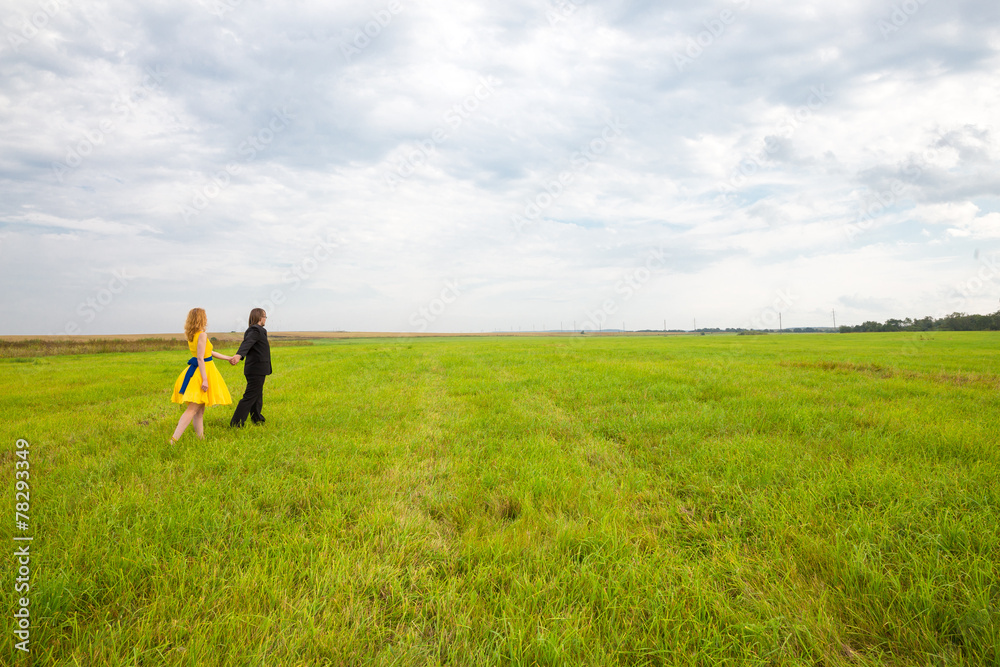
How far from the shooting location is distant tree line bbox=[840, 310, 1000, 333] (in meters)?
83.9

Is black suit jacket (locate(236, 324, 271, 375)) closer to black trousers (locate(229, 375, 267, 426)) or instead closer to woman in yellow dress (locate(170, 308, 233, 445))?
black trousers (locate(229, 375, 267, 426))

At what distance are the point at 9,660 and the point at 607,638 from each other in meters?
3.30

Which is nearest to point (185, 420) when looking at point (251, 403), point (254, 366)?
point (251, 403)

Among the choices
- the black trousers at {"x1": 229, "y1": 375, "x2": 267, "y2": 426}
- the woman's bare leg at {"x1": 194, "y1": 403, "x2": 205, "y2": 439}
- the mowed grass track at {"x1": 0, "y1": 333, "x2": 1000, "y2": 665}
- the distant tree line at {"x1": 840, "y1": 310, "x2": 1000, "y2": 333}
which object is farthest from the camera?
the distant tree line at {"x1": 840, "y1": 310, "x2": 1000, "y2": 333}

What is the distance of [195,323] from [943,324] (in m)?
144

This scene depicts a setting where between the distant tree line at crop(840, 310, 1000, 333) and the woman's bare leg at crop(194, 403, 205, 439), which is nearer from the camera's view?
the woman's bare leg at crop(194, 403, 205, 439)

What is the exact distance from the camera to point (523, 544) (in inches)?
129

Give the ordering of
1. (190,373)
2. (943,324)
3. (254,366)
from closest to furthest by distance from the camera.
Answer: (190,373) < (254,366) < (943,324)

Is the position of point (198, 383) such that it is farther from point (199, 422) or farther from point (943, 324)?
point (943, 324)

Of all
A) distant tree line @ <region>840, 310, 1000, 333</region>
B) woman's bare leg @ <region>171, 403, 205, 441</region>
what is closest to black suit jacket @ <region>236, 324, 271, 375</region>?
woman's bare leg @ <region>171, 403, 205, 441</region>

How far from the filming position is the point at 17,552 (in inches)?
121

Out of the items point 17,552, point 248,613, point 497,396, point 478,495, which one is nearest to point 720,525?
point 478,495

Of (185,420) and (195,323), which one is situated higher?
(195,323)

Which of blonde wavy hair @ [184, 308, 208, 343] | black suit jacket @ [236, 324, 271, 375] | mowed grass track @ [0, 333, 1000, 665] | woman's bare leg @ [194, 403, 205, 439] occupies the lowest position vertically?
mowed grass track @ [0, 333, 1000, 665]
